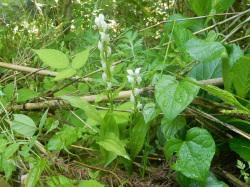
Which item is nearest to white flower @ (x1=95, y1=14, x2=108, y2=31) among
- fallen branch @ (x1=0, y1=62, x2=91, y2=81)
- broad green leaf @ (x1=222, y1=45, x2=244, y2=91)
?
broad green leaf @ (x1=222, y1=45, x2=244, y2=91)

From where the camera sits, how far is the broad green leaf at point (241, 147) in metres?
0.68

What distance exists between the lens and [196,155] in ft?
2.07

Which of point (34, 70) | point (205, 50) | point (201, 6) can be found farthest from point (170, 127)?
point (34, 70)

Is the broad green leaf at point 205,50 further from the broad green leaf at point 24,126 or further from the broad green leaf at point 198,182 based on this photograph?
the broad green leaf at point 24,126

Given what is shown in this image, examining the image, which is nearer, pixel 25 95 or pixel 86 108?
pixel 86 108

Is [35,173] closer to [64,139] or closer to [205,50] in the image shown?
[64,139]

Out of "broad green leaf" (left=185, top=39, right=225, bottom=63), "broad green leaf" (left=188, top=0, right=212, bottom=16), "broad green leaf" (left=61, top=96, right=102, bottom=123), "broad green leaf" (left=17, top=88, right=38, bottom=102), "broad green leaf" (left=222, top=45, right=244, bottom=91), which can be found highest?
"broad green leaf" (left=188, top=0, right=212, bottom=16)

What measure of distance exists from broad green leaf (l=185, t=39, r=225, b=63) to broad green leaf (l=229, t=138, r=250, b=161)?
0.15m

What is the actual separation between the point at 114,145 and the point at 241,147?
219mm

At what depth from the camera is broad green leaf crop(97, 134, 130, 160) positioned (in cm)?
66

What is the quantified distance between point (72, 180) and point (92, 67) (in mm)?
546

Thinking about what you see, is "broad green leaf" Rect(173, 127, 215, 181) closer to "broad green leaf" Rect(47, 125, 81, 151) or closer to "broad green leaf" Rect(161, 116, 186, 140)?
"broad green leaf" Rect(161, 116, 186, 140)

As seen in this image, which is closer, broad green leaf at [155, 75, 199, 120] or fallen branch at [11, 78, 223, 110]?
broad green leaf at [155, 75, 199, 120]

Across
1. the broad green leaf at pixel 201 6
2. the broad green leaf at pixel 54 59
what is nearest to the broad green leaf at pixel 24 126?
the broad green leaf at pixel 54 59
